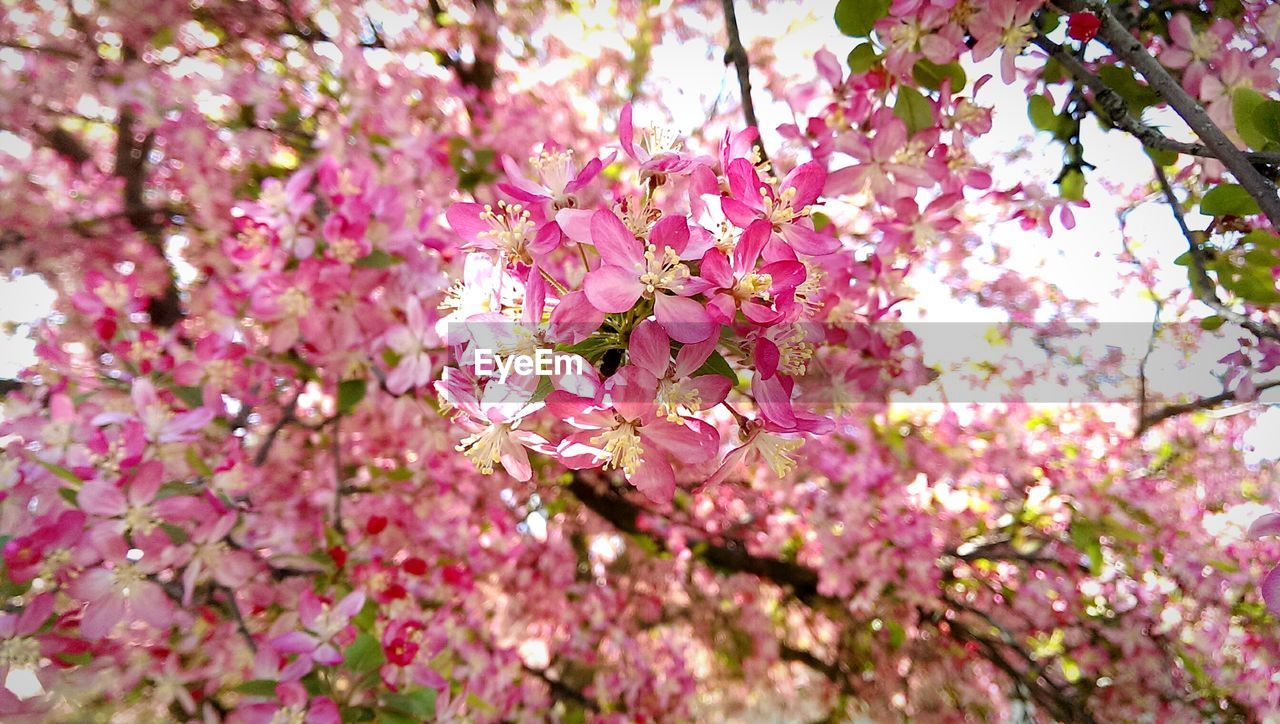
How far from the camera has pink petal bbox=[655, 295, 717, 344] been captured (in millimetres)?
409

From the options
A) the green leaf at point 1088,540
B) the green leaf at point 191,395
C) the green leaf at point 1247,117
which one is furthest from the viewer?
the green leaf at point 1088,540

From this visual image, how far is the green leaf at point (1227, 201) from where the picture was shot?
2.37 ft

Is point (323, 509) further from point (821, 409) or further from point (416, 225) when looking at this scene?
point (821, 409)

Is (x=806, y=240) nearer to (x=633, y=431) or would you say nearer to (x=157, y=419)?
(x=633, y=431)

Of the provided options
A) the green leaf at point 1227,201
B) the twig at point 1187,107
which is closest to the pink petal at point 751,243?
the twig at point 1187,107

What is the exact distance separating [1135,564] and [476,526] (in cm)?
213

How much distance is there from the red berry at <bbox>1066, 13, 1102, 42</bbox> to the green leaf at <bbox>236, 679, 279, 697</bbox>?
49.1 inches

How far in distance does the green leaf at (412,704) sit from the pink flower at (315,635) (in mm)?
98

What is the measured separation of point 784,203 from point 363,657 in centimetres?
87

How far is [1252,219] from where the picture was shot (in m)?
1.03

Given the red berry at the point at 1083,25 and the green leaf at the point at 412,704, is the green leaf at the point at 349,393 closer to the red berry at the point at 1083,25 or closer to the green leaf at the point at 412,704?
the green leaf at the point at 412,704

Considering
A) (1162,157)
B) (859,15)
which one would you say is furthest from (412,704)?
(1162,157)

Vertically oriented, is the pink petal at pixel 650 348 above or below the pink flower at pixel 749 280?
below

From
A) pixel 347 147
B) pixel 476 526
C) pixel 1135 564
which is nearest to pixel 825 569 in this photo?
pixel 1135 564
